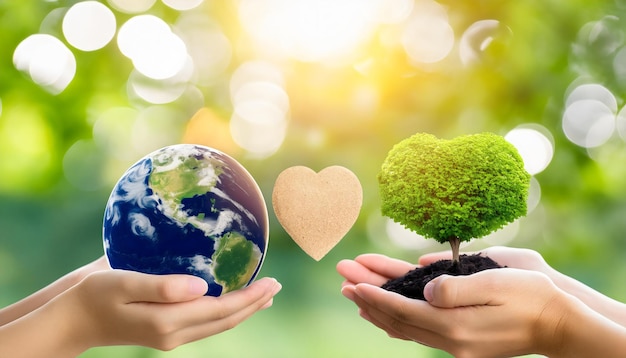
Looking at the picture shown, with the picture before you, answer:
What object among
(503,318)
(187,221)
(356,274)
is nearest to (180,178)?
(187,221)

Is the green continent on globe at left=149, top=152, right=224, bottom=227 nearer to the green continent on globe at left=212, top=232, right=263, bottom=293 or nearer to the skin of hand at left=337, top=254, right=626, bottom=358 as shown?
the green continent on globe at left=212, top=232, right=263, bottom=293

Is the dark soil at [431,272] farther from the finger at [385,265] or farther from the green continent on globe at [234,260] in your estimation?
the green continent on globe at [234,260]

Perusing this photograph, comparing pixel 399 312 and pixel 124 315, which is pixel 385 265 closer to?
pixel 399 312

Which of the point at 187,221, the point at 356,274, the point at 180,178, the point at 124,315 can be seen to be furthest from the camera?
the point at 356,274

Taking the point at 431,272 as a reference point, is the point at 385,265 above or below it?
above

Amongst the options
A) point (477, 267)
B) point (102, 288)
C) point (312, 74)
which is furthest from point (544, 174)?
point (102, 288)

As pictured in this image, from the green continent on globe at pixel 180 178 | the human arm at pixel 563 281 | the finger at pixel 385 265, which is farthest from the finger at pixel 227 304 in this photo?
the human arm at pixel 563 281

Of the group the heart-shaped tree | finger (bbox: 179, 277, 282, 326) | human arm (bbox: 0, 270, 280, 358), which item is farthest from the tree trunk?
human arm (bbox: 0, 270, 280, 358)
